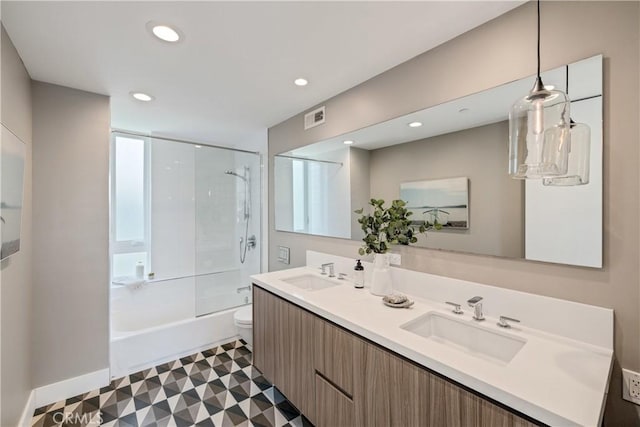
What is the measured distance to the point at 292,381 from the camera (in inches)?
71.4

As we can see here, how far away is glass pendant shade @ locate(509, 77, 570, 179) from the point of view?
110 cm

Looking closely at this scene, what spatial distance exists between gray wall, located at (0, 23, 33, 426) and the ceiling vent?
6.32 feet

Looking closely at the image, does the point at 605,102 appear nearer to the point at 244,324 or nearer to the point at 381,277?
the point at 381,277

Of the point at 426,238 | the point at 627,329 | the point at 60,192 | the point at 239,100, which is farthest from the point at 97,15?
the point at 627,329

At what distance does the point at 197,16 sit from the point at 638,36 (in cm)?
183

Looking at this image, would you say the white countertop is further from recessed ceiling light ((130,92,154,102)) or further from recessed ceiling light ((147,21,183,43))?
recessed ceiling light ((130,92,154,102))

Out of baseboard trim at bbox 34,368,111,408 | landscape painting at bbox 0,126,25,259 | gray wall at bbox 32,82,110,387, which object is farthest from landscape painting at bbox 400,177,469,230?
baseboard trim at bbox 34,368,111,408

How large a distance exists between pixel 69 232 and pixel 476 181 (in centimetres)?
289

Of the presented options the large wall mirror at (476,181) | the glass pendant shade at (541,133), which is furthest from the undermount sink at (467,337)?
the glass pendant shade at (541,133)

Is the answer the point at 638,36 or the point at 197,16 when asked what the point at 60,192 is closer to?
the point at 197,16

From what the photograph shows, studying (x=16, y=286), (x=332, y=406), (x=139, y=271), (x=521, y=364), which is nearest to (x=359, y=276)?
(x=332, y=406)

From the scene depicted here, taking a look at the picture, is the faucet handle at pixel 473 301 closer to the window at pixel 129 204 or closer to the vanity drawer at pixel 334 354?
the vanity drawer at pixel 334 354

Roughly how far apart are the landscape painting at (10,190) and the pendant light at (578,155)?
7.98 feet

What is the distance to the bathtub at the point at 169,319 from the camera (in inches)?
98.3
